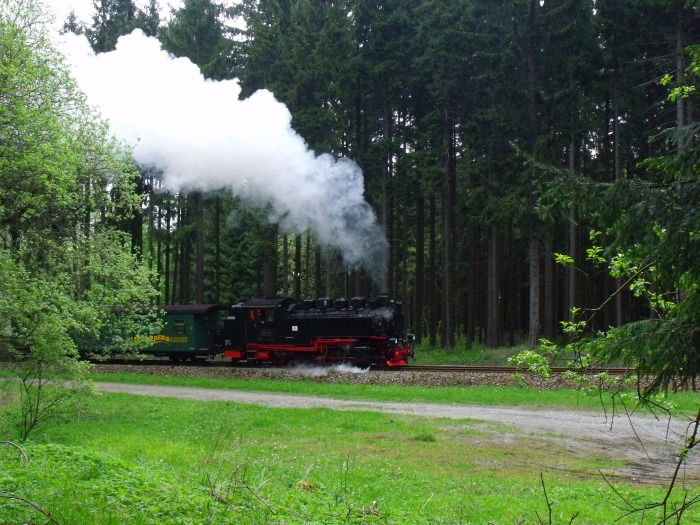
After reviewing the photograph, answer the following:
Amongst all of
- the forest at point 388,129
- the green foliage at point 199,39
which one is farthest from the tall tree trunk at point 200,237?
the green foliage at point 199,39

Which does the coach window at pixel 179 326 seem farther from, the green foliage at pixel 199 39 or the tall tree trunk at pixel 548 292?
the tall tree trunk at pixel 548 292

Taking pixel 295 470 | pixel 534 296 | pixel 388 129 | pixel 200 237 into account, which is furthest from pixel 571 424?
pixel 200 237

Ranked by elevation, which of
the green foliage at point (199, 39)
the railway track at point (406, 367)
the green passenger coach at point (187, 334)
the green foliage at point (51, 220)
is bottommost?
the railway track at point (406, 367)

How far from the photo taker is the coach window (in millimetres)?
27953

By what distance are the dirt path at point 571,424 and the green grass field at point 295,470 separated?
45cm

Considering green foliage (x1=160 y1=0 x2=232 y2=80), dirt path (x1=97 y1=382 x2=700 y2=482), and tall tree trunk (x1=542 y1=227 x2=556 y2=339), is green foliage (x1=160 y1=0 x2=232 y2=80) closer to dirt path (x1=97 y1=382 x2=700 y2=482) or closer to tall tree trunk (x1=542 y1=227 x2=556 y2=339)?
tall tree trunk (x1=542 y1=227 x2=556 y2=339)

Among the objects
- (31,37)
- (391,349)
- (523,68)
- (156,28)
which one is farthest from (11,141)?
(156,28)

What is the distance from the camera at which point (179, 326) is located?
91.9 feet

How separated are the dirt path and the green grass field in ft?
1.46

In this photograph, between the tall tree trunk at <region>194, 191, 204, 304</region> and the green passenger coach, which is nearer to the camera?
the green passenger coach

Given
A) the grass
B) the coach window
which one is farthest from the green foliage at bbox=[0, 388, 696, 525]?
the coach window

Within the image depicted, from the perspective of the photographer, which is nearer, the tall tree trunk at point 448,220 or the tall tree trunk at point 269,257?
the tall tree trunk at point 448,220

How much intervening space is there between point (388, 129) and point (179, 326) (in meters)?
14.7

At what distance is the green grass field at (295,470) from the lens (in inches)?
275
